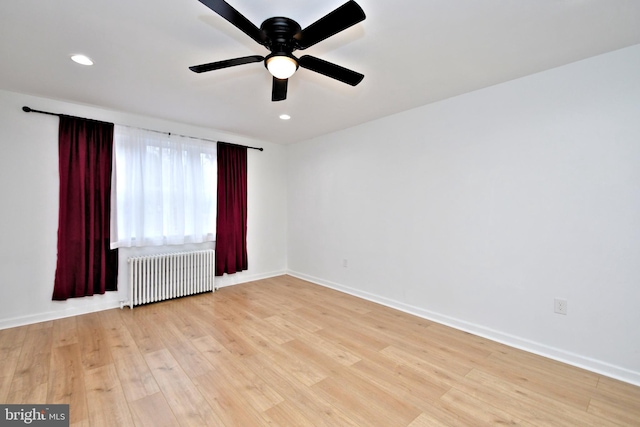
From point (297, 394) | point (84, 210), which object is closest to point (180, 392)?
point (297, 394)

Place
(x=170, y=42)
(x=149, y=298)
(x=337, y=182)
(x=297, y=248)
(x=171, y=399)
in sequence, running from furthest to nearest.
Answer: (x=297, y=248), (x=337, y=182), (x=149, y=298), (x=170, y=42), (x=171, y=399)

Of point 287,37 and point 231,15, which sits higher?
point 287,37

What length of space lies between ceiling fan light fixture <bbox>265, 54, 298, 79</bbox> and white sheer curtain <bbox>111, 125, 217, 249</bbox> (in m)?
2.79

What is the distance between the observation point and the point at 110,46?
6.89 ft

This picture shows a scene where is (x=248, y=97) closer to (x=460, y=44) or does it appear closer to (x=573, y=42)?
(x=460, y=44)

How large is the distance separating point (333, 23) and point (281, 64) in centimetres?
46

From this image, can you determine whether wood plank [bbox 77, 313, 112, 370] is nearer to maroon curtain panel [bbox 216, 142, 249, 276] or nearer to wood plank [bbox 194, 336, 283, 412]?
wood plank [bbox 194, 336, 283, 412]

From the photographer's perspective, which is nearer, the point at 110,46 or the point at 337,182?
the point at 110,46

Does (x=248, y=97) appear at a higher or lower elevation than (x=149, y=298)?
higher

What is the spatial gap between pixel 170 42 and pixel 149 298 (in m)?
3.17

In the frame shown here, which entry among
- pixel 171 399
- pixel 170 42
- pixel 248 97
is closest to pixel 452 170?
pixel 248 97

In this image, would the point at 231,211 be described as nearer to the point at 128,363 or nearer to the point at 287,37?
the point at 128,363

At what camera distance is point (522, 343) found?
102 inches

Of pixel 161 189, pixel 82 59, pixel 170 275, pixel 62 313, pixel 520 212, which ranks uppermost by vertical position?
pixel 82 59
